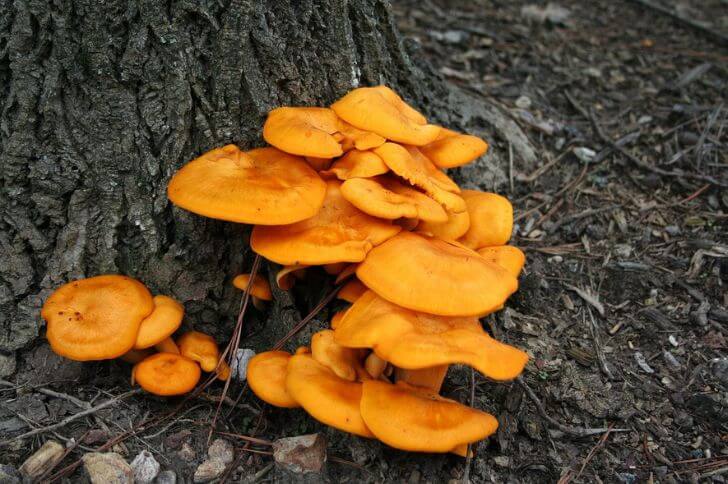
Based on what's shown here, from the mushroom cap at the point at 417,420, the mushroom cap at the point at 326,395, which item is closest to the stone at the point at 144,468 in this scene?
the mushroom cap at the point at 326,395

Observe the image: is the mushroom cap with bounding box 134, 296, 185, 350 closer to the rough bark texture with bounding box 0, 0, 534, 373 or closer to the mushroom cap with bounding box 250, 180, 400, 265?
the rough bark texture with bounding box 0, 0, 534, 373

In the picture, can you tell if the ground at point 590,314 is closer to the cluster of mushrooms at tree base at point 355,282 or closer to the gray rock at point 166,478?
the gray rock at point 166,478

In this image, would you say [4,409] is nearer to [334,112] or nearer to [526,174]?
[334,112]

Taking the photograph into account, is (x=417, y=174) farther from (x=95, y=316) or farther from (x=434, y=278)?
(x=95, y=316)

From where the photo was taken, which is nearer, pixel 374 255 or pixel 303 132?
pixel 374 255

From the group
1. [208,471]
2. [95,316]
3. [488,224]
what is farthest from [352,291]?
[95,316]
